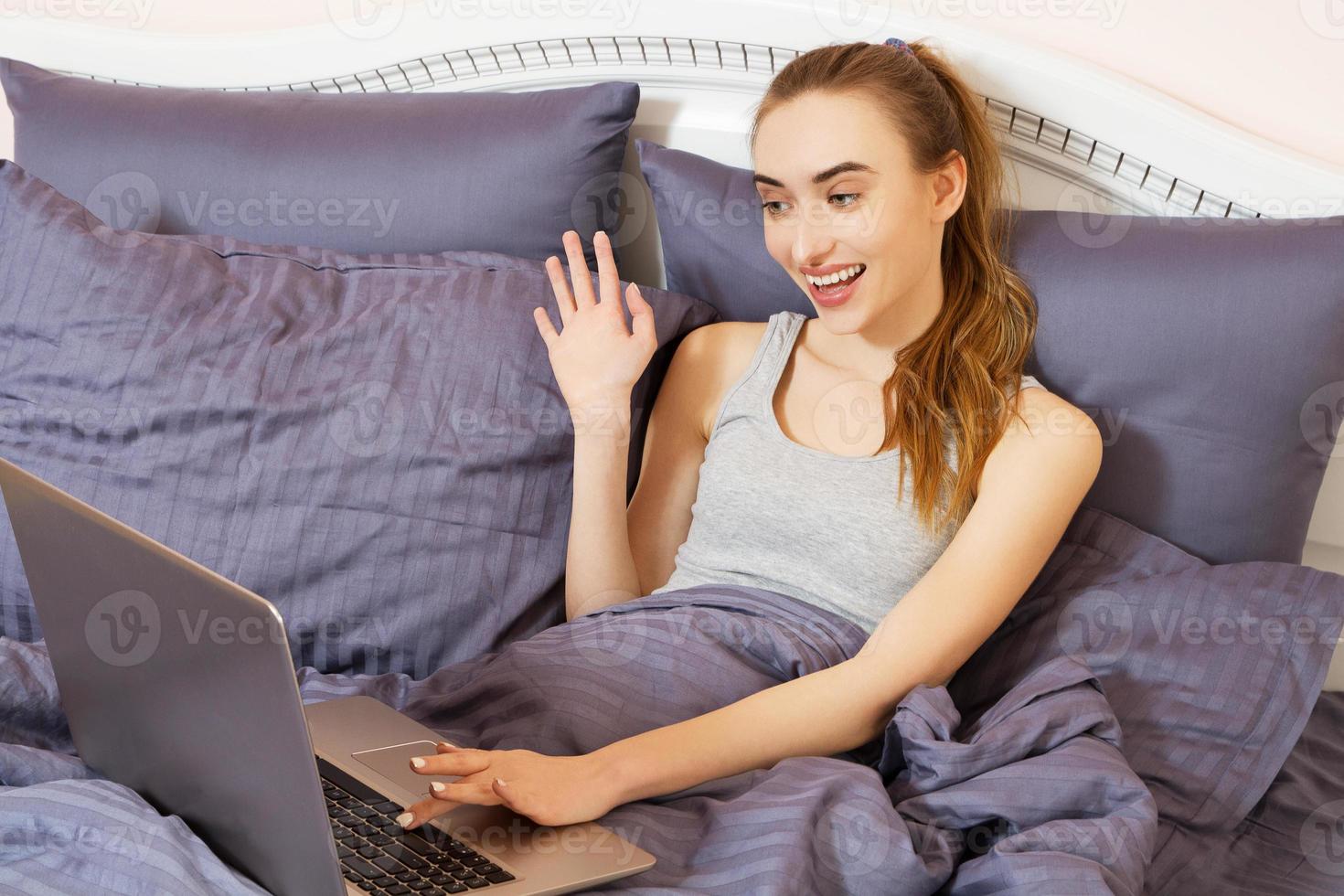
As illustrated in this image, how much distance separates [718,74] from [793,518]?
63 centimetres

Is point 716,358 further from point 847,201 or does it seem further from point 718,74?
point 718,74

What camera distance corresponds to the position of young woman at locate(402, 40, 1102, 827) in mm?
1225

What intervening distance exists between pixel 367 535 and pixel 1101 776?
774 mm

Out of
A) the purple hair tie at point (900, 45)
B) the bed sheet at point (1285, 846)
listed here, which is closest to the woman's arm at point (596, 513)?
the purple hair tie at point (900, 45)

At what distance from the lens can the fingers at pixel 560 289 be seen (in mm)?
1421

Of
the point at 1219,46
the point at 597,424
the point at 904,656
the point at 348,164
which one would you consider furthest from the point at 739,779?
the point at 1219,46

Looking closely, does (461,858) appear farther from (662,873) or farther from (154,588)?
(154,588)

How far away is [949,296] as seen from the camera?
1.43 m

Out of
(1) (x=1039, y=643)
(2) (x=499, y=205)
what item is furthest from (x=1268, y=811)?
(2) (x=499, y=205)

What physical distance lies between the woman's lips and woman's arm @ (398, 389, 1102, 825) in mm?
219

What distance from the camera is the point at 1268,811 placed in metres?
1.21

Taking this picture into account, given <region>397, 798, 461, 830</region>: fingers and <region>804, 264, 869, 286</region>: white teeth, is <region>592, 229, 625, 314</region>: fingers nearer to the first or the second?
<region>804, 264, 869, 286</region>: white teeth

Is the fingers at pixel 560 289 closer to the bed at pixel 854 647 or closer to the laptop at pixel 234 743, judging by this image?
the bed at pixel 854 647

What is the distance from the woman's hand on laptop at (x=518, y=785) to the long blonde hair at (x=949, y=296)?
0.49 meters
